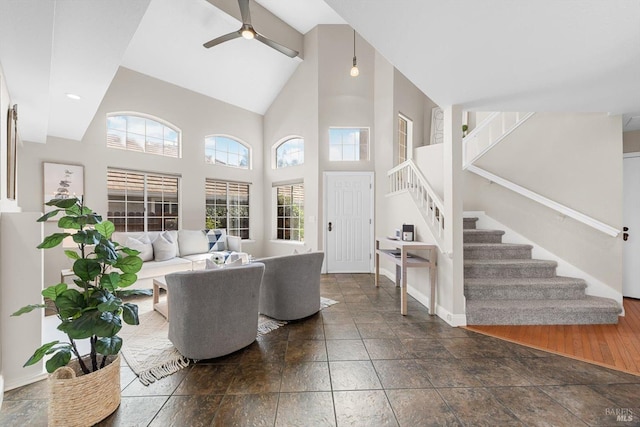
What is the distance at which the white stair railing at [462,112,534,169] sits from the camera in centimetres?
393

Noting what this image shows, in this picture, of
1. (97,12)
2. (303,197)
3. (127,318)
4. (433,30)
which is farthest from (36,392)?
(303,197)

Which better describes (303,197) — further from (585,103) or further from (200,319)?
(585,103)

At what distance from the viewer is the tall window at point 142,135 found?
15.5 ft

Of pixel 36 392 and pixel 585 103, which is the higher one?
pixel 585 103


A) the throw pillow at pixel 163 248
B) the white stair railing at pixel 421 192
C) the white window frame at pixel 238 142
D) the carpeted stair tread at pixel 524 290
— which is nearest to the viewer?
the carpeted stair tread at pixel 524 290

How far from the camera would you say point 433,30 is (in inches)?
67.9

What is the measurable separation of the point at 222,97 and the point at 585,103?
6145 millimetres

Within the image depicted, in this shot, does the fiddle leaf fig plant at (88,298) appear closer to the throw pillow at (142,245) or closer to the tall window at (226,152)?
the throw pillow at (142,245)

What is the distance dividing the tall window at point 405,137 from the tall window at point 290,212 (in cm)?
231

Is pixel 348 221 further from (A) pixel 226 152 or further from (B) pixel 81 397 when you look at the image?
(B) pixel 81 397

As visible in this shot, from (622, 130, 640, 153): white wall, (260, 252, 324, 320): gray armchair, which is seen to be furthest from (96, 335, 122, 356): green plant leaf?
(622, 130, 640, 153): white wall

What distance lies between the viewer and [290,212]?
629 cm

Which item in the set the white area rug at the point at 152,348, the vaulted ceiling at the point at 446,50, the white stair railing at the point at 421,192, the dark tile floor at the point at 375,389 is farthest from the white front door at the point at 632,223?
the white area rug at the point at 152,348

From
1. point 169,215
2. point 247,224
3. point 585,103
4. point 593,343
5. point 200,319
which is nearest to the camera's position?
point 200,319
